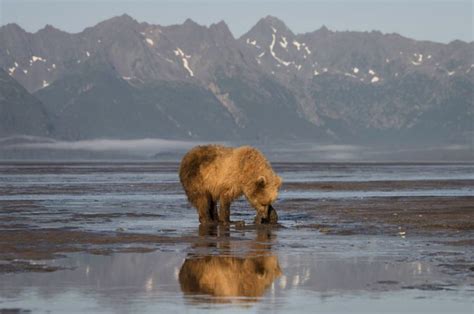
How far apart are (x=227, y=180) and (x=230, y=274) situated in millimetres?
12399

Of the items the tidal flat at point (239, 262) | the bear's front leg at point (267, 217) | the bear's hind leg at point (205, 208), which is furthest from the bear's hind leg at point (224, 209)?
the bear's front leg at point (267, 217)

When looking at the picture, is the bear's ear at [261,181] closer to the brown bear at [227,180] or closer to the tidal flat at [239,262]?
the brown bear at [227,180]

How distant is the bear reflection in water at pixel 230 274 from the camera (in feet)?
63.6

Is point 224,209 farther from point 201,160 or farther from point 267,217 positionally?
point 201,160

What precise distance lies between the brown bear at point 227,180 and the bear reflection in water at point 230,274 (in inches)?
280

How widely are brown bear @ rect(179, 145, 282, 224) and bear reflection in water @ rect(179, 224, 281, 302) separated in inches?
280

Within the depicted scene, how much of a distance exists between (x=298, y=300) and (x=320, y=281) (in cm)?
238

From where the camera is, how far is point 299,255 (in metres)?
25.1

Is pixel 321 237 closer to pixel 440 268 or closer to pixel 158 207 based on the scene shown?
pixel 440 268

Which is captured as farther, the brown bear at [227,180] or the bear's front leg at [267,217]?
the bear's front leg at [267,217]

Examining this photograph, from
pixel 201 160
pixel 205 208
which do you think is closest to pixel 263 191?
pixel 205 208

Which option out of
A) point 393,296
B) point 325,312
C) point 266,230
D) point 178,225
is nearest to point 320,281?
point 393,296

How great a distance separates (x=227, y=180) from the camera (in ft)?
111

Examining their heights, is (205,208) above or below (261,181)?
below
